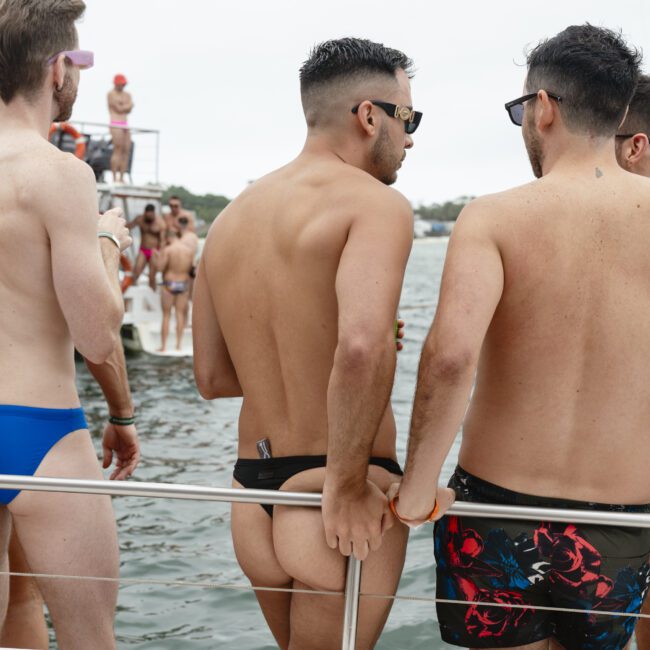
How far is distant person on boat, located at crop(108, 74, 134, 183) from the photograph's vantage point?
2198 cm

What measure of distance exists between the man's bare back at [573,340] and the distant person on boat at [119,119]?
20.3 metres

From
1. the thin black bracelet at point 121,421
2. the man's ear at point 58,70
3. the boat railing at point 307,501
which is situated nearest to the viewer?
the boat railing at point 307,501

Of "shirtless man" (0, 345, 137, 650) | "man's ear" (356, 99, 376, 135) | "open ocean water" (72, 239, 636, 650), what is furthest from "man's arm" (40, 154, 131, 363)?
"open ocean water" (72, 239, 636, 650)

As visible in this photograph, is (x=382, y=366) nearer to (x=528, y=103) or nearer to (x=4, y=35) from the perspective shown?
(x=528, y=103)

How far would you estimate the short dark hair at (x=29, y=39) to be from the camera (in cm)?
254

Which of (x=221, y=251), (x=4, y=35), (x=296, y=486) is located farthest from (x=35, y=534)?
(x=4, y=35)

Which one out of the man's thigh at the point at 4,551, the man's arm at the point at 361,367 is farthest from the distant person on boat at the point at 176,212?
the man's arm at the point at 361,367

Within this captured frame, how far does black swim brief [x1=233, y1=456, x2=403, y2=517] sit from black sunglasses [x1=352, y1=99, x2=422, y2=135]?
0.96 m

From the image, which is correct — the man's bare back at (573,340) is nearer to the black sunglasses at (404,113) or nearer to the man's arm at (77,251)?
the black sunglasses at (404,113)

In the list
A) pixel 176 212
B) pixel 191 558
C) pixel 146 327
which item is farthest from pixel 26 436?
pixel 146 327

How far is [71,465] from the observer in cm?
261

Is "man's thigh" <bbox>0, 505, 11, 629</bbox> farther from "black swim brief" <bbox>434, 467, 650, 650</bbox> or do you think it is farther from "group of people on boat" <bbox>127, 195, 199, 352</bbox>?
"group of people on boat" <bbox>127, 195, 199, 352</bbox>

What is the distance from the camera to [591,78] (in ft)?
7.89

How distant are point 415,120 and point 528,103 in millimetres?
365
